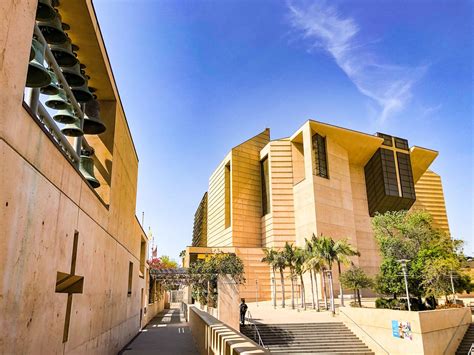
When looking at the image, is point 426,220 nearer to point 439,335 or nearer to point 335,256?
point 335,256

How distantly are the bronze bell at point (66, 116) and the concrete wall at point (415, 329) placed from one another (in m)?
19.7

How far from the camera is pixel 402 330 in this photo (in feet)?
67.2

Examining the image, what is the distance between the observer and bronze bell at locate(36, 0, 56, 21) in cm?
555

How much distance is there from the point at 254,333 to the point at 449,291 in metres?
17.1

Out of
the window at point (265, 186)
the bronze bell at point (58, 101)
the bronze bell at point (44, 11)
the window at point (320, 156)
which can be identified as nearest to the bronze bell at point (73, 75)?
the bronze bell at point (58, 101)

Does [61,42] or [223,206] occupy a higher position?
[223,206]

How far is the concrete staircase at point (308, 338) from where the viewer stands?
2225 cm

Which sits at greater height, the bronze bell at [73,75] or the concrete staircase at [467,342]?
the bronze bell at [73,75]

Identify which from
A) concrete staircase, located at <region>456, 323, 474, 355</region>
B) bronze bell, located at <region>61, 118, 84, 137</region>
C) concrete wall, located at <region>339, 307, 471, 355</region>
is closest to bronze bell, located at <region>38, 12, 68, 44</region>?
bronze bell, located at <region>61, 118, 84, 137</region>

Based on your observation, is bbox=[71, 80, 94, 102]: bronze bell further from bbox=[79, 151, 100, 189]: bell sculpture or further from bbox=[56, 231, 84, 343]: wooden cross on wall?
bbox=[56, 231, 84, 343]: wooden cross on wall

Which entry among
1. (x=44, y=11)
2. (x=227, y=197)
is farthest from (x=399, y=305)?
(x=227, y=197)

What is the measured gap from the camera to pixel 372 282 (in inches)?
1347

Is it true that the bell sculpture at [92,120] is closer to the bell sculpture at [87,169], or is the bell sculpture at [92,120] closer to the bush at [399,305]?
the bell sculpture at [87,169]

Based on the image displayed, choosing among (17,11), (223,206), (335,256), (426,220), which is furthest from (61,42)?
(223,206)
